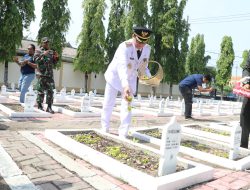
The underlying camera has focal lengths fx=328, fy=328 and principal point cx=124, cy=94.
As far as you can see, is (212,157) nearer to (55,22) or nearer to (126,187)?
(126,187)

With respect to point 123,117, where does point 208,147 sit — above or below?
below

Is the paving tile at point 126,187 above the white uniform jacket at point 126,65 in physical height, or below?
below

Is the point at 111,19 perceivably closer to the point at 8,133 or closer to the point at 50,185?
the point at 8,133

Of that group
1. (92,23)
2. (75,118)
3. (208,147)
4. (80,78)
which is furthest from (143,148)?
(80,78)

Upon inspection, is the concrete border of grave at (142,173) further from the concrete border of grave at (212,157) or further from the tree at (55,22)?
the tree at (55,22)

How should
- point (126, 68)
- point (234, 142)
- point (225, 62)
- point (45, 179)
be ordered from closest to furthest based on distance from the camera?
point (45, 179), point (234, 142), point (126, 68), point (225, 62)

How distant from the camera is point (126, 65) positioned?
5.14m

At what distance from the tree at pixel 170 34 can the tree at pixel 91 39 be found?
Result: 5795 mm

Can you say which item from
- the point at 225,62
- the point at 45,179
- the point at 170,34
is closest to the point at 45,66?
the point at 45,179

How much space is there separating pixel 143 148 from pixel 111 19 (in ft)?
88.4

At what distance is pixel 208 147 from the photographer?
17.9ft

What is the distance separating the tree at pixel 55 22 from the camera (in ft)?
83.2

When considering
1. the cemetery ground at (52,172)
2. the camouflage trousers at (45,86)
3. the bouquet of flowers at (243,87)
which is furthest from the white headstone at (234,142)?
the camouflage trousers at (45,86)

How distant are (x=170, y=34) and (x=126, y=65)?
2591cm
